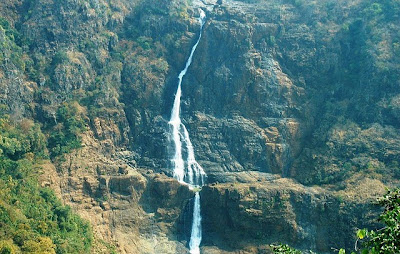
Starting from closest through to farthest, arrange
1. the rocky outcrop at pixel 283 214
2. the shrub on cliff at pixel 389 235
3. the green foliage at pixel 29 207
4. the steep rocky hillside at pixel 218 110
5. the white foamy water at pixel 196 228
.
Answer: the shrub on cliff at pixel 389 235
the green foliage at pixel 29 207
the rocky outcrop at pixel 283 214
the steep rocky hillside at pixel 218 110
the white foamy water at pixel 196 228

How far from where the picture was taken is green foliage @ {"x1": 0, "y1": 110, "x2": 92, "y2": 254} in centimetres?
3198

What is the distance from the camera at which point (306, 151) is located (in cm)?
4762

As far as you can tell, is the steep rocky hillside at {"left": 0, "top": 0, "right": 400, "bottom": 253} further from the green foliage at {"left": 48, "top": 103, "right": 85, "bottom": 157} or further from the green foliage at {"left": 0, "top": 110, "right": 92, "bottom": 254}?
the green foliage at {"left": 0, "top": 110, "right": 92, "bottom": 254}

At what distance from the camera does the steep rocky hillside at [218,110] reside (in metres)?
42.7

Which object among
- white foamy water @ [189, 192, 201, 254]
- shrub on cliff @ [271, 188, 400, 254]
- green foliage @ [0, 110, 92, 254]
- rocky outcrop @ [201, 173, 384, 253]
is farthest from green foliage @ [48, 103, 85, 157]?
shrub on cliff @ [271, 188, 400, 254]

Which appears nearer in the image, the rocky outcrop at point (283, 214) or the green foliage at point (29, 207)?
the green foliage at point (29, 207)

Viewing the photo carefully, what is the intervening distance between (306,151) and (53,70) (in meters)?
26.0

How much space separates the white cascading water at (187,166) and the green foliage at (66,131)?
951cm

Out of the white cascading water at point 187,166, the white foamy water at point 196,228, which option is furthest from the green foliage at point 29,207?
the white cascading water at point 187,166

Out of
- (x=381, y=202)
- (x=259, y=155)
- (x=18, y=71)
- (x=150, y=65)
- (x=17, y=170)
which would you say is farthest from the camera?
(x=150, y=65)

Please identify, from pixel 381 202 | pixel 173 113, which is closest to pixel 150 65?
pixel 173 113

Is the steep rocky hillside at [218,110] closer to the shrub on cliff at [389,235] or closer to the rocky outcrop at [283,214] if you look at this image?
the rocky outcrop at [283,214]

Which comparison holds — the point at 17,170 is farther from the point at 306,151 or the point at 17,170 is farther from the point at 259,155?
the point at 306,151

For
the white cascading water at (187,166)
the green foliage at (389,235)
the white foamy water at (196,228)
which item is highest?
the green foliage at (389,235)
